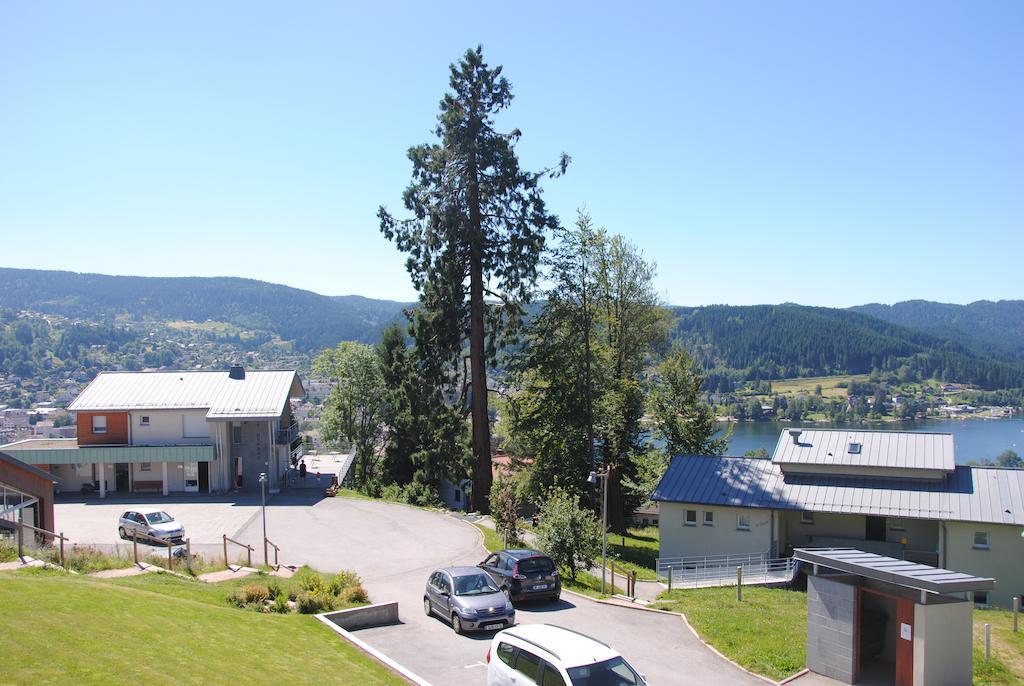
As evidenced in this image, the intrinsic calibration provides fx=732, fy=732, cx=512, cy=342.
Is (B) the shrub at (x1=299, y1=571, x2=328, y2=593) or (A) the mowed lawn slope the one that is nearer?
(A) the mowed lawn slope

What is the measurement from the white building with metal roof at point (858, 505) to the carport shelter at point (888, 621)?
11553 millimetres

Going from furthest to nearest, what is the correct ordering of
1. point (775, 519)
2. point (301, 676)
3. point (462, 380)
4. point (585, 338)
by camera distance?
point (462, 380) → point (585, 338) → point (775, 519) → point (301, 676)

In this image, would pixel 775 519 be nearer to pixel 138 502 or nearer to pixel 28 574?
pixel 28 574

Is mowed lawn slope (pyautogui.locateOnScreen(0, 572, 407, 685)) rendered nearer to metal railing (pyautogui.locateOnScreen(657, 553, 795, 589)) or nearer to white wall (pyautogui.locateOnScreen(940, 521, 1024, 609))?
metal railing (pyautogui.locateOnScreen(657, 553, 795, 589))

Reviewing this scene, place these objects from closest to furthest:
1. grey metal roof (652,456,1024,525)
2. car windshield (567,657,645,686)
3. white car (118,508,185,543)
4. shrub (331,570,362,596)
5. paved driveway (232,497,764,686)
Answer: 1. car windshield (567,657,645,686)
2. paved driveway (232,497,764,686)
3. shrub (331,570,362,596)
4. grey metal roof (652,456,1024,525)
5. white car (118,508,185,543)

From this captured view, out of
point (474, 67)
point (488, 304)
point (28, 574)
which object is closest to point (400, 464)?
point (488, 304)

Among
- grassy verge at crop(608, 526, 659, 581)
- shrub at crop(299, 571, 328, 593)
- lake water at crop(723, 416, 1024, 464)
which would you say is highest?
shrub at crop(299, 571, 328, 593)

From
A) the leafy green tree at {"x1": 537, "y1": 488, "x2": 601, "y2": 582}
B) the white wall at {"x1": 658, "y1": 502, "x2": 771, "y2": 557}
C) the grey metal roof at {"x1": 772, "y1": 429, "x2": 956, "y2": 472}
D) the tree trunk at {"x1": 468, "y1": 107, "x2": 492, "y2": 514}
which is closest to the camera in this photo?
the leafy green tree at {"x1": 537, "y1": 488, "x2": 601, "y2": 582}

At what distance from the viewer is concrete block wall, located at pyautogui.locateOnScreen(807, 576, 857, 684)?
51.0ft

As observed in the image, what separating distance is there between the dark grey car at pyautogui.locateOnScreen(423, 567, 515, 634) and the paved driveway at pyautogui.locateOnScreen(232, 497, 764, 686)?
0.35 metres

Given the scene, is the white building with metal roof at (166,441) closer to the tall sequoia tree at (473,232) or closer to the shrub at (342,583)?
the tall sequoia tree at (473,232)

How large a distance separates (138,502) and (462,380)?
61.4 feet

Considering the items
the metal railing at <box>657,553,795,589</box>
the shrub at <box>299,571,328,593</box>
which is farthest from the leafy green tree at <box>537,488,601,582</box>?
the shrub at <box>299,571,328,593</box>

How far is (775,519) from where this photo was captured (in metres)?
29.4
